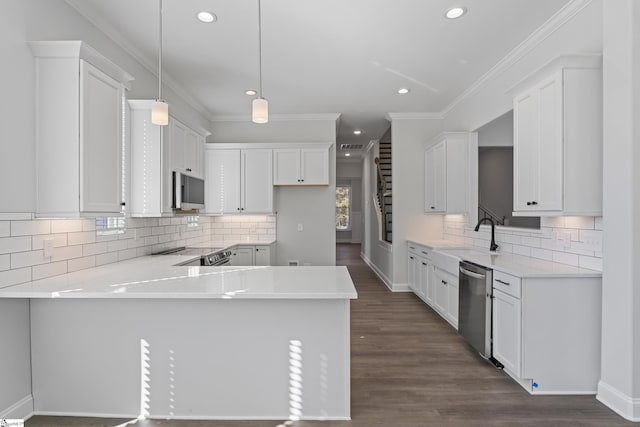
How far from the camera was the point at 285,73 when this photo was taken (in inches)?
164

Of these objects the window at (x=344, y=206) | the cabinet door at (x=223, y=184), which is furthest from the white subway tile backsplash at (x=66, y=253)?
the window at (x=344, y=206)

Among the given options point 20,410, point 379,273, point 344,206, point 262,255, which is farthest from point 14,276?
point 344,206

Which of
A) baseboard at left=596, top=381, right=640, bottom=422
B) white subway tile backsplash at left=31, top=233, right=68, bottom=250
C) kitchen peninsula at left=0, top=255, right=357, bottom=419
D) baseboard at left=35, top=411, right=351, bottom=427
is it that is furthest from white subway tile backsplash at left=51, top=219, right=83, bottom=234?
baseboard at left=596, top=381, right=640, bottom=422

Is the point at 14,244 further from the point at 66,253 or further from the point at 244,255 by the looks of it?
the point at 244,255

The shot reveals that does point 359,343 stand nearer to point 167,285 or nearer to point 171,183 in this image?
point 167,285

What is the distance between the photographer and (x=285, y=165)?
5.55 metres

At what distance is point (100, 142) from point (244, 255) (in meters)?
2.97

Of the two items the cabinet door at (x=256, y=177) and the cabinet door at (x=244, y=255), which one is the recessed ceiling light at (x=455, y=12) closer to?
the cabinet door at (x=256, y=177)

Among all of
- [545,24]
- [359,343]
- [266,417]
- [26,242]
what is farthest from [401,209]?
[26,242]

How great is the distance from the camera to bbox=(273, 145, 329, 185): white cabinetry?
5543mm

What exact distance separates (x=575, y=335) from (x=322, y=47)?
11.0ft

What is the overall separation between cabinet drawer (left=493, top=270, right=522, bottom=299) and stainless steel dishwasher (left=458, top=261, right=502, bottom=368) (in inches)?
2.6

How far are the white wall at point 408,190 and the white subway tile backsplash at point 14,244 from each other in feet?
15.8

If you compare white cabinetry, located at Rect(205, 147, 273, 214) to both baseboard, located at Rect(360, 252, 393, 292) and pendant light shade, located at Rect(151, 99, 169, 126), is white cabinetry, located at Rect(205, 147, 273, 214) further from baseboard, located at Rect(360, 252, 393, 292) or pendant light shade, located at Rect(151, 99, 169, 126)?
pendant light shade, located at Rect(151, 99, 169, 126)
